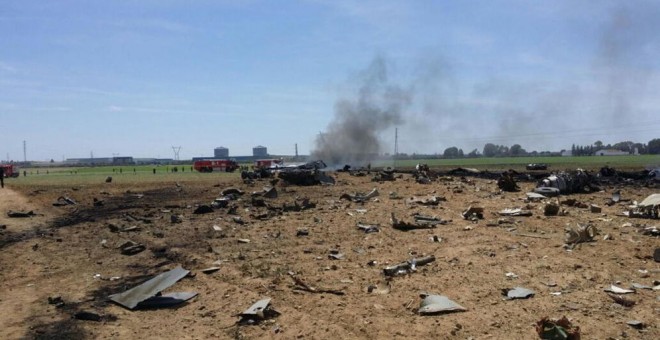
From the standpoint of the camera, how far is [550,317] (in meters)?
6.04

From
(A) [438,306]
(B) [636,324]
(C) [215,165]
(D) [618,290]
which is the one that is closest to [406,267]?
(A) [438,306]

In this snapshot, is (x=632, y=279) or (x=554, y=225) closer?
(x=632, y=279)

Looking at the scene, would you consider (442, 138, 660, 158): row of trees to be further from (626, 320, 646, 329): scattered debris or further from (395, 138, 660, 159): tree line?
(626, 320, 646, 329): scattered debris

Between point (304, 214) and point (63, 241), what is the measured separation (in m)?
5.99

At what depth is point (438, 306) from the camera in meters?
6.45

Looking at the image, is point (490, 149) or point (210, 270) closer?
point (210, 270)

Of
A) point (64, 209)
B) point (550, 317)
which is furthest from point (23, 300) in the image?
point (64, 209)

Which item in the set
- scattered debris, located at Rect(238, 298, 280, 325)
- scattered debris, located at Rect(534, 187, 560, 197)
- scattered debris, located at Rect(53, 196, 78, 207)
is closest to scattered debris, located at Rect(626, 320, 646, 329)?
scattered debris, located at Rect(238, 298, 280, 325)

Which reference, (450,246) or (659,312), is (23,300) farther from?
(659,312)

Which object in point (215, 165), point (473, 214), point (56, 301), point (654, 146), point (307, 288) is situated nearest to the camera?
point (307, 288)

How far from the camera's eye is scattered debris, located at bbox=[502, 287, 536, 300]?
6.77 metres

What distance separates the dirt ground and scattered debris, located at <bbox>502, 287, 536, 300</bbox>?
0.12 meters

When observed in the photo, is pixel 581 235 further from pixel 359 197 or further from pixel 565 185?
pixel 565 185

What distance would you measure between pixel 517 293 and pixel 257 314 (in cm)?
328
